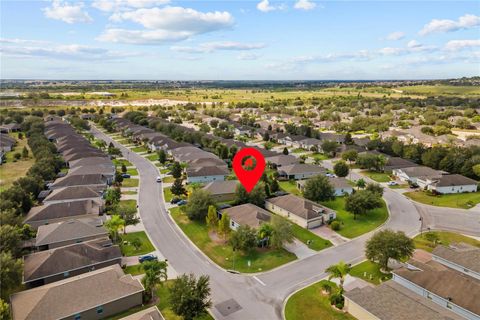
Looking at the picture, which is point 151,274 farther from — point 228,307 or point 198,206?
point 198,206

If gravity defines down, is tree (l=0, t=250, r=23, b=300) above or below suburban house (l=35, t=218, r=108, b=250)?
above

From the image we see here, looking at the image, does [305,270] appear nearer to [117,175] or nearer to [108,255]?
[108,255]

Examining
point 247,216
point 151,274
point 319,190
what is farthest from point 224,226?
point 319,190

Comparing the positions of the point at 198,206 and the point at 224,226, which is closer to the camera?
the point at 224,226

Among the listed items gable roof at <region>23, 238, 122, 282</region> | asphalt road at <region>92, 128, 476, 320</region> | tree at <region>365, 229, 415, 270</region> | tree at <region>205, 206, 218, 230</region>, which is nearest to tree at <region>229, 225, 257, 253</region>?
asphalt road at <region>92, 128, 476, 320</region>

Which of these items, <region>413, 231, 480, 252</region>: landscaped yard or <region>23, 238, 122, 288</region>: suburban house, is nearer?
<region>23, 238, 122, 288</region>: suburban house

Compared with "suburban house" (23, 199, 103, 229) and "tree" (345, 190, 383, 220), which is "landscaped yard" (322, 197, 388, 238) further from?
"suburban house" (23, 199, 103, 229)

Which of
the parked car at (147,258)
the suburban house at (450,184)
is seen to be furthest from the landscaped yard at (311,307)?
the suburban house at (450,184)

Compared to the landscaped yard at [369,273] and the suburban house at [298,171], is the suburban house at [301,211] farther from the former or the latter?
the suburban house at [298,171]
